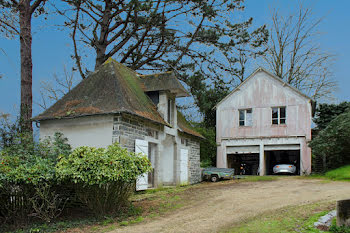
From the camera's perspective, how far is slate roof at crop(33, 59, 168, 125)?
13.5 metres

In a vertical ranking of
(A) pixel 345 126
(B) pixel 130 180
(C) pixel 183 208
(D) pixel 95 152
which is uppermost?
(A) pixel 345 126

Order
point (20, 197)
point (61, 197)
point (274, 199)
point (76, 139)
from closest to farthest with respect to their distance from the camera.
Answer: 1. point (20, 197)
2. point (61, 197)
3. point (274, 199)
4. point (76, 139)

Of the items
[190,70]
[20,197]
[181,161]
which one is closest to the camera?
[20,197]

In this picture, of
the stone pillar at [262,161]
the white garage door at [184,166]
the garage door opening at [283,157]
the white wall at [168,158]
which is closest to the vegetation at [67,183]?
the white wall at [168,158]

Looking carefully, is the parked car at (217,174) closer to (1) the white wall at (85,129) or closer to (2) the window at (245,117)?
(2) the window at (245,117)

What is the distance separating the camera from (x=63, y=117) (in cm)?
1378

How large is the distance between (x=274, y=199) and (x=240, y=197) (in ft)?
4.01

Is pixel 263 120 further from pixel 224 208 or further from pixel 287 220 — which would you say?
pixel 287 220

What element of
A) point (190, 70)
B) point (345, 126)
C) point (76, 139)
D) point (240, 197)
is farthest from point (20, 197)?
point (345, 126)

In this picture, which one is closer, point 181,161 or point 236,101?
point 181,161

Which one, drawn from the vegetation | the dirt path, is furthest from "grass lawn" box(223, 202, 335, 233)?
the vegetation

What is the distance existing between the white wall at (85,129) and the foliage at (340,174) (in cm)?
1249

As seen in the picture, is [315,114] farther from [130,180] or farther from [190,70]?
[130,180]

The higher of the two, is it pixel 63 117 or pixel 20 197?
pixel 63 117
